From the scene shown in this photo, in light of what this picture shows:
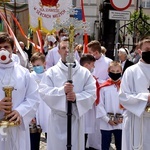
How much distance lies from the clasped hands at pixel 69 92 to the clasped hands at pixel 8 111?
2.13 ft

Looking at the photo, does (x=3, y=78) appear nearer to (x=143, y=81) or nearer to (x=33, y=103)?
(x=33, y=103)

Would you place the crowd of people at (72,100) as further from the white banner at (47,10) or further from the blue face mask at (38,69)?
the white banner at (47,10)

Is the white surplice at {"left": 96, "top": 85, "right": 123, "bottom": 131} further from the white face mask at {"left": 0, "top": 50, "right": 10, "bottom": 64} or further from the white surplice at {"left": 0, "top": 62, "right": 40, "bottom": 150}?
the white face mask at {"left": 0, "top": 50, "right": 10, "bottom": 64}

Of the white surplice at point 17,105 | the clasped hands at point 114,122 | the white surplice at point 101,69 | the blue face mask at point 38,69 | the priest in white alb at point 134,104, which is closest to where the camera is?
the white surplice at point 17,105

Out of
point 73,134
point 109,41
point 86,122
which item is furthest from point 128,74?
point 109,41

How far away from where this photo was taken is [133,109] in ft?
14.9

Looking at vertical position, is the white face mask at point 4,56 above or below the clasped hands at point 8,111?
above

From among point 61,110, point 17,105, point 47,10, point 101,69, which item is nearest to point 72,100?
point 61,110

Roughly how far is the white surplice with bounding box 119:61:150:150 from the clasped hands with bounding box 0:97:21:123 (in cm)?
129

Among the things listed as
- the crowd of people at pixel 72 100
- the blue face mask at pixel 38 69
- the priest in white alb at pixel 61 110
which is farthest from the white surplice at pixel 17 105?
the blue face mask at pixel 38 69

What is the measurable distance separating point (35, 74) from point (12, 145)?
2.05m

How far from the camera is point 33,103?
14.0 feet

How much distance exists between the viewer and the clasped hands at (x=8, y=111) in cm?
387

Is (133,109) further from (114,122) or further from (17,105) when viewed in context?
(17,105)
